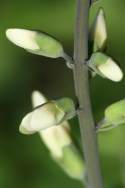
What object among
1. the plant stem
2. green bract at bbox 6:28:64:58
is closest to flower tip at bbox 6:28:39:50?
green bract at bbox 6:28:64:58

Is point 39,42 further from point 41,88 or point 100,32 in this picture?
point 41,88

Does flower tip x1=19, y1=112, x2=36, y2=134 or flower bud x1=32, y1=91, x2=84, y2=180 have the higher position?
flower tip x1=19, y1=112, x2=36, y2=134

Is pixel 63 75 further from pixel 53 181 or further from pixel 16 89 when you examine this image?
pixel 53 181

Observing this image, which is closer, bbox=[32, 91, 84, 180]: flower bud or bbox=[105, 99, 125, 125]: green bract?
bbox=[105, 99, 125, 125]: green bract

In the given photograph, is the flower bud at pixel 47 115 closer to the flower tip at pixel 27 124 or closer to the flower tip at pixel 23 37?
the flower tip at pixel 27 124

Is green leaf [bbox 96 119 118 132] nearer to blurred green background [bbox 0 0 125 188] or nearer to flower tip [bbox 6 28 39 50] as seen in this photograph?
flower tip [bbox 6 28 39 50]

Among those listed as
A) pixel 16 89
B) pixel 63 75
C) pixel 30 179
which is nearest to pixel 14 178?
pixel 30 179
